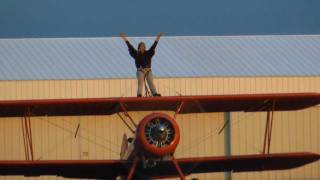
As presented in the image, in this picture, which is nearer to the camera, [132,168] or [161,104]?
[132,168]

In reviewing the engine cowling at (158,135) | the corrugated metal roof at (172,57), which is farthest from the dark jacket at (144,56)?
the corrugated metal roof at (172,57)

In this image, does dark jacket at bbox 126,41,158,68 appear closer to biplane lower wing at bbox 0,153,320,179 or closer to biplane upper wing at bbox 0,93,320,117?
biplane upper wing at bbox 0,93,320,117

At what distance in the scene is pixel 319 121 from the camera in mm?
34906

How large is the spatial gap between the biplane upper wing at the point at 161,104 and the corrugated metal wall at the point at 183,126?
919 centimetres

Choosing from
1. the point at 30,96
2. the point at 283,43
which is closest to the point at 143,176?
the point at 30,96

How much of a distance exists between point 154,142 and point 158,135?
0.17m

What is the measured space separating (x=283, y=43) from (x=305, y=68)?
9.47 ft

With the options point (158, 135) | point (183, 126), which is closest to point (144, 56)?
point (158, 135)

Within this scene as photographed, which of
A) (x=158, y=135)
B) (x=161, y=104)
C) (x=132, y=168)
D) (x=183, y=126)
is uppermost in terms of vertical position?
(x=183, y=126)

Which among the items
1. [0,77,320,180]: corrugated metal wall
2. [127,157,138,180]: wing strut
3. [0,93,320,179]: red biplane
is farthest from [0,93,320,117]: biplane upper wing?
[0,77,320,180]: corrugated metal wall

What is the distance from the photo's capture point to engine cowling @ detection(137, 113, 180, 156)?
21.2 meters

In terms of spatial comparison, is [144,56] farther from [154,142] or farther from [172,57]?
[172,57]

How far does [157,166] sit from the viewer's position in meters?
22.4

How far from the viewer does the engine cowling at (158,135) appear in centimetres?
2125
